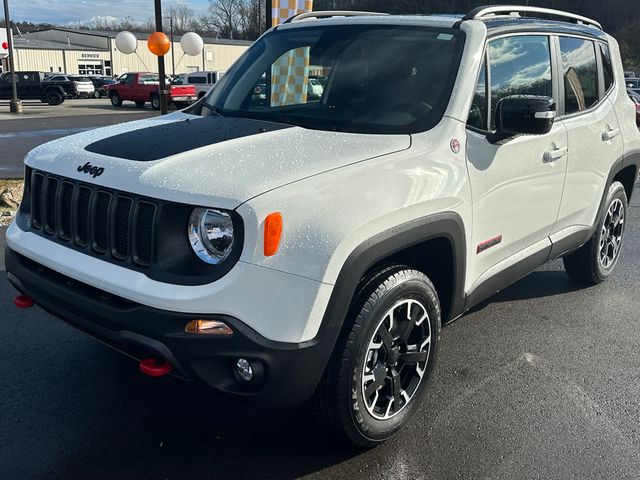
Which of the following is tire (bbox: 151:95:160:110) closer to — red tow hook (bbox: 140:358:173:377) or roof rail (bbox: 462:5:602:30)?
roof rail (bbox: 462:5:602:30)

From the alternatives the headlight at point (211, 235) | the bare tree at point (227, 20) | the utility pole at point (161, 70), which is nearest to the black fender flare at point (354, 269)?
the headlight at point (211, 235)

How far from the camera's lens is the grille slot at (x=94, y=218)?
2525 millimetres

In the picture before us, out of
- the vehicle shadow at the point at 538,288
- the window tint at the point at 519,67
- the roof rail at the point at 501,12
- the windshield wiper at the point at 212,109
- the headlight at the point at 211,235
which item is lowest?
the vehicle shadow at the point at 538,288

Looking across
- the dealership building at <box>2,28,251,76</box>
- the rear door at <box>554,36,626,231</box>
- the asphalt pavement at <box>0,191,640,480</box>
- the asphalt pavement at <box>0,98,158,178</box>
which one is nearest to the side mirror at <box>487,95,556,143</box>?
the rear door at <box>554,36,626,231</box>

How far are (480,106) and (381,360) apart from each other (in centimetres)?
144

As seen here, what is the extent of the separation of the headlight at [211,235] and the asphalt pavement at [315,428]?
984 millimetres

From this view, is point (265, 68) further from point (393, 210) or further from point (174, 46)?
point (174, 46)

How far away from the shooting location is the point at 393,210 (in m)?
2.66

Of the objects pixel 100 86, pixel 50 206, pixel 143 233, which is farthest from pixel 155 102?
pixel 143 233

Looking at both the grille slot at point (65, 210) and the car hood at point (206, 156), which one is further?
the grille slot at point (65, 210)

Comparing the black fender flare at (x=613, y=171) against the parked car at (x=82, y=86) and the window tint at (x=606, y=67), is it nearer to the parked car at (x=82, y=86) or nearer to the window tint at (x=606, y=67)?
the window tint at (x=606, y=67)

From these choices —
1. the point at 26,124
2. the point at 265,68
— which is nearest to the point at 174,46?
the point at 26,124

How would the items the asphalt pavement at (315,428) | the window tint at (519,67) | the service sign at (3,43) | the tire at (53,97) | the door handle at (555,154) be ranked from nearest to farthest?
the asphalt pavement at (315,428) → the window tint at (519,67) → the door handle at (555,154) → the service sign at (3,43) → the tire at (53,97)

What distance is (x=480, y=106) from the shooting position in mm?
3336
